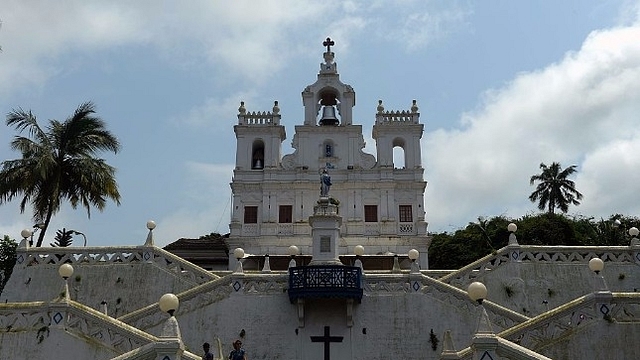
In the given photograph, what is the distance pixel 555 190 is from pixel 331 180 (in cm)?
3015

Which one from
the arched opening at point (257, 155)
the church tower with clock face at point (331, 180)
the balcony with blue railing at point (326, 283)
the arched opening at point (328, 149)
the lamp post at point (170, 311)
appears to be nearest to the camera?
the lamp post at point (170, 311)

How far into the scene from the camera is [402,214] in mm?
41406

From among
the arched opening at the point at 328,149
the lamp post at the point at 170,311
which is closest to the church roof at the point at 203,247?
the arched opening at the point at 328,149

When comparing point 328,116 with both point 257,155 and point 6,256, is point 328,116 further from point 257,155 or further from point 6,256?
point 6,256

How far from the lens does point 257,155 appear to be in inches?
1752

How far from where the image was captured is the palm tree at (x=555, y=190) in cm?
6144

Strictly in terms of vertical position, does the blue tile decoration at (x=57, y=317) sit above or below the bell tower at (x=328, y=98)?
below

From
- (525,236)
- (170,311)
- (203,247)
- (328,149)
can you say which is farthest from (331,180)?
(170,311)

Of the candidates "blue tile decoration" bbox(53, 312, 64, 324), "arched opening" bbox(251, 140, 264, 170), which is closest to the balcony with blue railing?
"blue tile decoration" bbox(53, 312, 64, 324)

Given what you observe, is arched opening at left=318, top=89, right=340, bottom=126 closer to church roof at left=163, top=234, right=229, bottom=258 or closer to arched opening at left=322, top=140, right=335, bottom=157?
arched opening at left=322, top=140, right=335, bottom=157

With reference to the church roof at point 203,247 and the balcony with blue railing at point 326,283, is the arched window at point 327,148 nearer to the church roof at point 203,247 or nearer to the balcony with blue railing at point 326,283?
the church roof at point 203,247

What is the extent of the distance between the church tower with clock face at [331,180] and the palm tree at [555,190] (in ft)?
80.1

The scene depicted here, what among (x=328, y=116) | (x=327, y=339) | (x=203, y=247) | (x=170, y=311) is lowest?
(x=327, y=339)

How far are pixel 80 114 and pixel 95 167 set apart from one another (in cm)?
342
